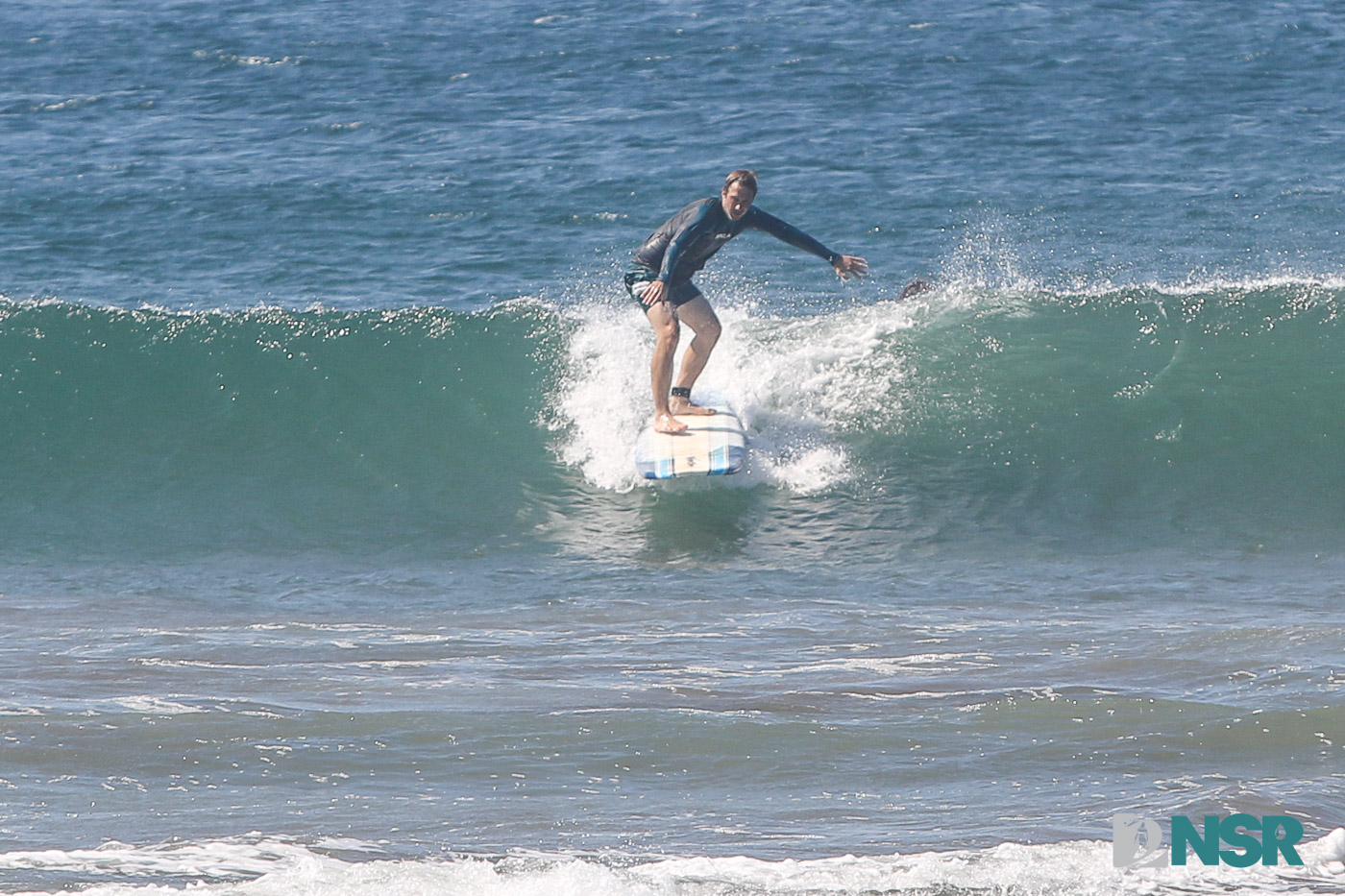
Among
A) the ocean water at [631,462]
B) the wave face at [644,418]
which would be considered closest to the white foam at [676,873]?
the ocean water at [631,462]

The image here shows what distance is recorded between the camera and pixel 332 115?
1859 centimetres

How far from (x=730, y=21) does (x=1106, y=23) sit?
562 centimetres

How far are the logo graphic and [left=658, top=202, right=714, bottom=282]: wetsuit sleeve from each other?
4989 mm

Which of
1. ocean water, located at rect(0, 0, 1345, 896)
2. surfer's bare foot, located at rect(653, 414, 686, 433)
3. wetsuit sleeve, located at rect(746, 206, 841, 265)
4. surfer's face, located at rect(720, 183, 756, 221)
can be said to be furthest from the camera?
surfer's bare foot, located at rect(653, 414, 686, 433)

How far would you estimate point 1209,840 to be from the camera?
487 centimetres

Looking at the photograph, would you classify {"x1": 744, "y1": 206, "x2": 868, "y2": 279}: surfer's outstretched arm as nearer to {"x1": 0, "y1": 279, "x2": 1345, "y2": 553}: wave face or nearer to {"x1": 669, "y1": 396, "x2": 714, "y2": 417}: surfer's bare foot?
{"x1": 669, "y1": 396, "x2": 714, "y2": 417}: surfer's bare foot

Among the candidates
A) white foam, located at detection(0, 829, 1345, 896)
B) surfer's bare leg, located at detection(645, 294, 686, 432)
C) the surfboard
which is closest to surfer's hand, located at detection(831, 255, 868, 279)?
surfer's bare leg, located at detection(645, 294, 686, 432)

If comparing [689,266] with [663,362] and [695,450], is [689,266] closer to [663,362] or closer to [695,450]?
[663,362]

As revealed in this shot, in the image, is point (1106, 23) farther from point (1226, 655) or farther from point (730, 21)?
point (1226, 655)

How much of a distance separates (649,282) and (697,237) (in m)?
0.44

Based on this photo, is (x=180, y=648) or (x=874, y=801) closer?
(x=874, y=801)

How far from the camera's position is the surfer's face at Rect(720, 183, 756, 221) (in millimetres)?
8930

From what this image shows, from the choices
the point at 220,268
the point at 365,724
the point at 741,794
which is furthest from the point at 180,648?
the point at 220,268

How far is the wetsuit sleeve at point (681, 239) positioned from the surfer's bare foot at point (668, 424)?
1.19 meters
